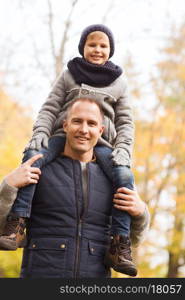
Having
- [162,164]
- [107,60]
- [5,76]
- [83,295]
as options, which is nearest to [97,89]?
[107,60]

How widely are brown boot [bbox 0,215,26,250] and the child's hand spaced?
→ 44 centimetres

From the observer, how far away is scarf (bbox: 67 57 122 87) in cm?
300

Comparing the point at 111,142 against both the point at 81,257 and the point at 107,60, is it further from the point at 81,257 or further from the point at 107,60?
the point at 81,257

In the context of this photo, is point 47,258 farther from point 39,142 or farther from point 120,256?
point 39,142

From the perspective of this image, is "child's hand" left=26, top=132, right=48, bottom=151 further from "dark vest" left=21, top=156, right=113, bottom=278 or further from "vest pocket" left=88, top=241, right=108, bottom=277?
"vest pocket" left=88, top=241, right=108, bottom=277

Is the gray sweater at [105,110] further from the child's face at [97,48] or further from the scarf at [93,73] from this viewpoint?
the child's face at [97,48]

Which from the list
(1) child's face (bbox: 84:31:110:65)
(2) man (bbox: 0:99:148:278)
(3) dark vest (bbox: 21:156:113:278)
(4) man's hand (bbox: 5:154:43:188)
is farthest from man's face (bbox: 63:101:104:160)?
(1) child's face (bbox: 84:31:110:65)

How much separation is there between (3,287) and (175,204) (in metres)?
10.4

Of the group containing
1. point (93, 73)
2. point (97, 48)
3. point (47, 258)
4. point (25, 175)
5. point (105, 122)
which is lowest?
point (47, 258)

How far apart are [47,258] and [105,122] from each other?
92 centimetres

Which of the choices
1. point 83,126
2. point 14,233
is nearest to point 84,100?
point 83,126

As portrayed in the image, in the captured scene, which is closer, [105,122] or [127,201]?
[127,201]

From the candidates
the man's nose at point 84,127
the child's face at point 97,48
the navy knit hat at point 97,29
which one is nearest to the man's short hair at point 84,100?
the man's nose at point 84,127

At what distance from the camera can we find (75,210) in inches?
106
